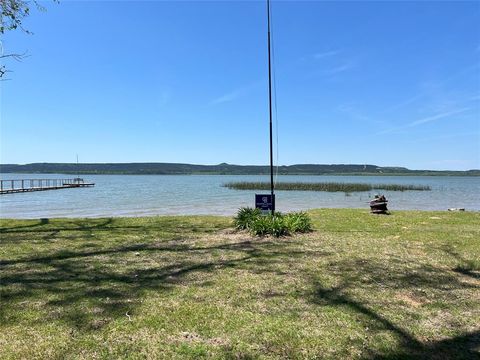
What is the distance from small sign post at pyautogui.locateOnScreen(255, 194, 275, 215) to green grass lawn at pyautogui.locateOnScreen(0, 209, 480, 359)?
1.84m

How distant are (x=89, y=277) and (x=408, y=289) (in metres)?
4.58

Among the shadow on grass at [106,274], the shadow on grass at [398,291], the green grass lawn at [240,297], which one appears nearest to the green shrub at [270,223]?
the green grass lawn at [240,297]

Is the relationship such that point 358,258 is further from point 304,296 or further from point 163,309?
point 163,309

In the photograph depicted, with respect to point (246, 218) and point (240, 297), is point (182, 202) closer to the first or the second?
point (246, 218)

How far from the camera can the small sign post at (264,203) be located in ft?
37.4

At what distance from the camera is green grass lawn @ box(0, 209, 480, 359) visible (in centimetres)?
383

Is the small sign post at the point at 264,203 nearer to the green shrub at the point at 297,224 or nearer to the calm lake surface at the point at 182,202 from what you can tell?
the green shrub at the point at 297,224

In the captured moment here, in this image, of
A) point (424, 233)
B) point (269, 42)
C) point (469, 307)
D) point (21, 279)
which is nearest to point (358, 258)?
point (469, 307)

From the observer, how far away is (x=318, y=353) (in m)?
3.70

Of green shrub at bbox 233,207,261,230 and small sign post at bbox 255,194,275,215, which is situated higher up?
small sign post at bbox 255,194,275,215

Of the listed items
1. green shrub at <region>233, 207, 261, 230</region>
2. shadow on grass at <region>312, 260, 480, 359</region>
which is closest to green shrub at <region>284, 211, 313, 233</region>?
green shrub at <region>233, 207, 261, 230</region>

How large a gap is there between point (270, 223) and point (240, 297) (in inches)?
197

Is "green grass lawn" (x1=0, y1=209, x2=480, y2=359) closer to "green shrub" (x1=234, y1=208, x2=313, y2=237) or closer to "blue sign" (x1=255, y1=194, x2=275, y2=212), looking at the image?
"green shrub" (x1=234, y1=208, x2=313, y2=237)

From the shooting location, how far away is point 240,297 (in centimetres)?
522
